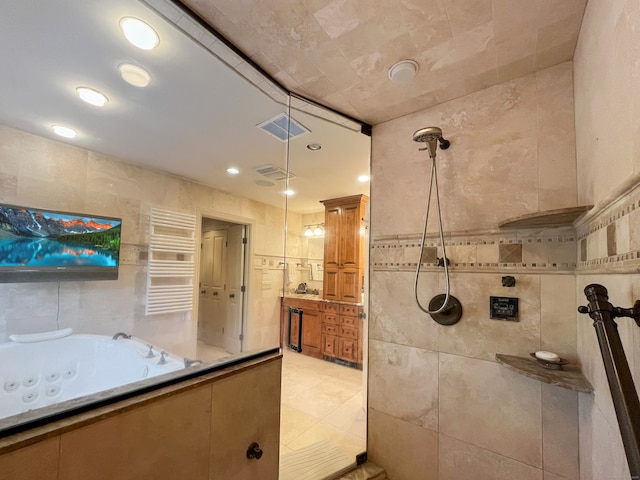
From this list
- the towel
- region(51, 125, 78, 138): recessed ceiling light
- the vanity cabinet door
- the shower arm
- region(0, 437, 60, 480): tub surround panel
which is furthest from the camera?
the towel

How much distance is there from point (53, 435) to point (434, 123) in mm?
2114

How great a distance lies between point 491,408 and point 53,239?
2863mm

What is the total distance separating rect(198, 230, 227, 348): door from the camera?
3.16 metres

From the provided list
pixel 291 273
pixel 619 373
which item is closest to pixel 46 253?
pixel 619 373

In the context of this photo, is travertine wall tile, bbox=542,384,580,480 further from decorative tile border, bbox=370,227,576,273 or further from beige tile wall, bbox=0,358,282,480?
beige tile wall, bbox=0,358,282,480

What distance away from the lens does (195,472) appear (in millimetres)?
1033

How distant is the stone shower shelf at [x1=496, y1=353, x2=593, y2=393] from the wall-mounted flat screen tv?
2739mm

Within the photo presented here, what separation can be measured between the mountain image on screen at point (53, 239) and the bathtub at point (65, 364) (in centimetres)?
51

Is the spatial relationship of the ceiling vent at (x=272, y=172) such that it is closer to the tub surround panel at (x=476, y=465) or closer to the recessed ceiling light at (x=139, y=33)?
the recessed ceiling light at (x=139, y=33)

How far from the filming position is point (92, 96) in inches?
65.5

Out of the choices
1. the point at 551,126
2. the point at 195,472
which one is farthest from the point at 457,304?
the point at 195,472

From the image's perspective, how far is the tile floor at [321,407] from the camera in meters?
2.06

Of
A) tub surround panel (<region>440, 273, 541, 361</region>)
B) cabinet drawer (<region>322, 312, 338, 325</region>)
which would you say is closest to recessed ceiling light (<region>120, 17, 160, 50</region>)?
tub surround panel (<region>440, 273, 541, 361</region>)

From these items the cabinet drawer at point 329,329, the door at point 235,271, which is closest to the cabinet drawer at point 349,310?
the cabinet drawer at point 329,329
